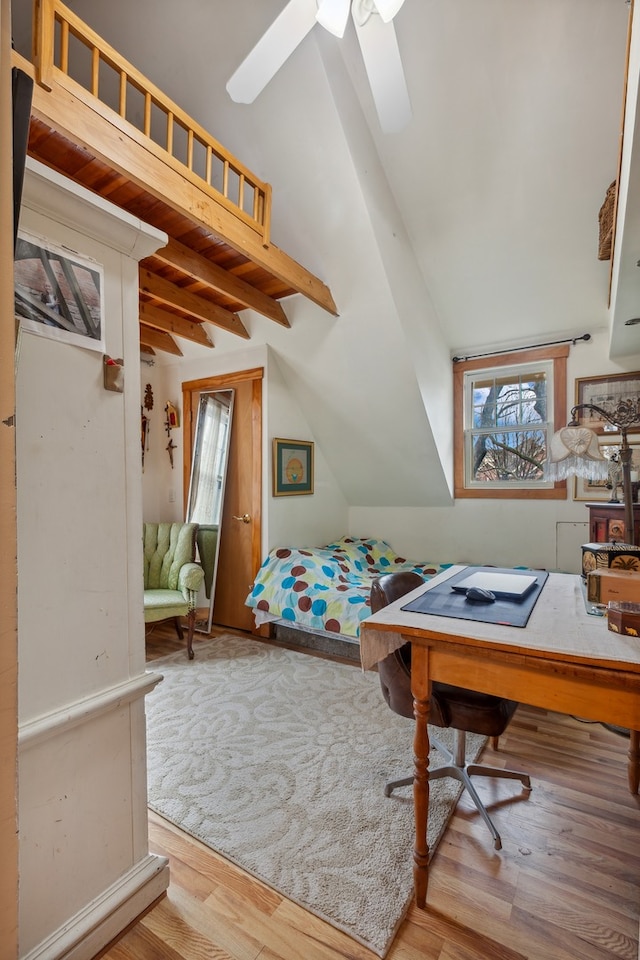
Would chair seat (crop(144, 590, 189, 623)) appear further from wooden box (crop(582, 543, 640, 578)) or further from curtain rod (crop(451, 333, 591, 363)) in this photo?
curtain rod (crop(451, 333, 591, 363))

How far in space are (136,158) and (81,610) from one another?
1.75 metres

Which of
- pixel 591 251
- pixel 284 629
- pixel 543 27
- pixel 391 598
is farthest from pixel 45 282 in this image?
pixel 591 251

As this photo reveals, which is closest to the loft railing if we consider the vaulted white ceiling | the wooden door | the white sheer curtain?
the vaulted white ceiling

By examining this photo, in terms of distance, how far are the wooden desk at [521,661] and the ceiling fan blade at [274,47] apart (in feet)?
6.61

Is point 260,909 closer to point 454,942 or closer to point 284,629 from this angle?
point 454,942

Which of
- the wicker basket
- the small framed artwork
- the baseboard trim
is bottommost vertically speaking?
the baseboard trim

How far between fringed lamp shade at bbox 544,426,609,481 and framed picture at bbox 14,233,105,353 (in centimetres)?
159

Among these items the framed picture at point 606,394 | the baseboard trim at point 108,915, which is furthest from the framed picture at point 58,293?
the framed picture at point 606,394

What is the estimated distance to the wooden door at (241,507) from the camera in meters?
3.66

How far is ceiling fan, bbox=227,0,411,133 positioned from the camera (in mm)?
1410

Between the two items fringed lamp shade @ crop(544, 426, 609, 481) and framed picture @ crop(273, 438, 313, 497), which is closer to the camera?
fringed lamp shade @ crop(544, 426, 609, 481)

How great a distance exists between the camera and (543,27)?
213cm

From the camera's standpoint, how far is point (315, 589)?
10.8 feet

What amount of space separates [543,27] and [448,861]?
3.65 metres
